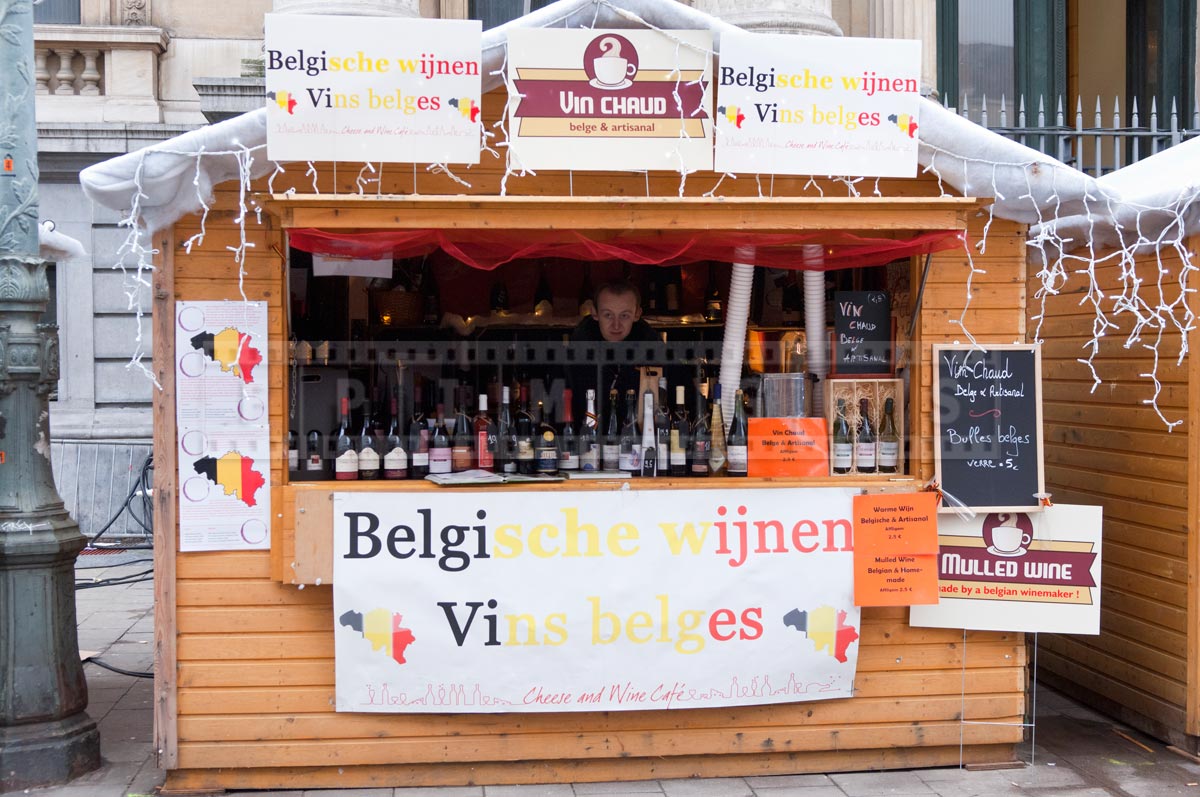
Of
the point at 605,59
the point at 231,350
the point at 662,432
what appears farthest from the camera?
the point at 662,432

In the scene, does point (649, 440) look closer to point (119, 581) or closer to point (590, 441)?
point (590, 441)

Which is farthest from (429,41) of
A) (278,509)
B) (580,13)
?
(278,509)

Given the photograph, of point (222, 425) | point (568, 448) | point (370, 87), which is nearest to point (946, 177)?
point (568, 448)

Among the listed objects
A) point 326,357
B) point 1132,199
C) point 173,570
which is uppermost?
point 1132,199

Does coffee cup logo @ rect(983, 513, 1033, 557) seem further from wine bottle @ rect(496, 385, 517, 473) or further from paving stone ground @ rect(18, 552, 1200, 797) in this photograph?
wine bottle @ rect(496, 385, 517, 473)

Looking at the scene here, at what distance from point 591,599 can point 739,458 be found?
3.31ft

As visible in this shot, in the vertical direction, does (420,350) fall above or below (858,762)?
above

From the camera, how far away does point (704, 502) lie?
5285 millimetres

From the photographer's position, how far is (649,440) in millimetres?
5602

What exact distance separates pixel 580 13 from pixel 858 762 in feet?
12.3

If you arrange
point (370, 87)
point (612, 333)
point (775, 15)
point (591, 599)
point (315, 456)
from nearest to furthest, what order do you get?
1. point (370, 87)
2. point (591, 599)
3. point (315, 456)
4. point (612, 333)
5. point (775, 15)

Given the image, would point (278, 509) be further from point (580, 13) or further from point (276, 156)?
point (580, 13)

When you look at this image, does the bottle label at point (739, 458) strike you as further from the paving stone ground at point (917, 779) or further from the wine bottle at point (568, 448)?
the paving stone ground at point (917, 779)

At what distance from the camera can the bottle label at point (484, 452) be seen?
218 inches
